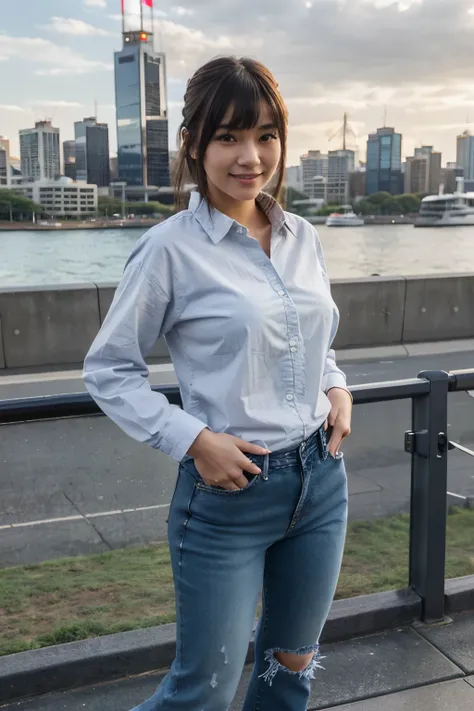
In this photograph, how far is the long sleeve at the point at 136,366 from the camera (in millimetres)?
1613

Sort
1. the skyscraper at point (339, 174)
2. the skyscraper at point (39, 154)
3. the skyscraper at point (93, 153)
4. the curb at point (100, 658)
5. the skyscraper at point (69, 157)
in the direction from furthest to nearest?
the skyscraper at point (339, 174), the skyscraper at point (39, 154), the skyscraper at point (69, 157), the skyscraper at point (93, 153), the curb at point (100, 658)

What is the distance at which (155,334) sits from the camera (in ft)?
5.57

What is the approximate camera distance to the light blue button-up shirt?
5.34 ft

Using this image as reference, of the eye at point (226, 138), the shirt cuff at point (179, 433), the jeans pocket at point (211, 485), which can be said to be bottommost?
the jeans pocket at point (211, 485)

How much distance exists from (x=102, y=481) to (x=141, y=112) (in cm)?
579

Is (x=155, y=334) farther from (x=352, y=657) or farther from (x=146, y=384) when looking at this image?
(x=352, y=657)

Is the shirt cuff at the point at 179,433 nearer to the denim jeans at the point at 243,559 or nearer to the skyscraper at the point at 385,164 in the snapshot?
the denim jeans at the point at 243,559

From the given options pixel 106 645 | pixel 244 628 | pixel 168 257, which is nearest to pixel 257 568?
pixel 244 628

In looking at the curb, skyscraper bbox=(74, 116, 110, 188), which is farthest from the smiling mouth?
skyscraper bbox=(74, 116, 110, 188)

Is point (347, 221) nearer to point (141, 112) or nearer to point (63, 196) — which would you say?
point (63, 196)

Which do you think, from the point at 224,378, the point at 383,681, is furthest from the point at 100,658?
the point at 224,378

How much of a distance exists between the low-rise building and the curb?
10.8 meters

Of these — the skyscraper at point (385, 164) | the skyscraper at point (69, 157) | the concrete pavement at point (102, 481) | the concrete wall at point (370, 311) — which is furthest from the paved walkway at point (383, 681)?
the skyscraper at point (385, 164)

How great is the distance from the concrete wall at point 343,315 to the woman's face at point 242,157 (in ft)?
31.2
